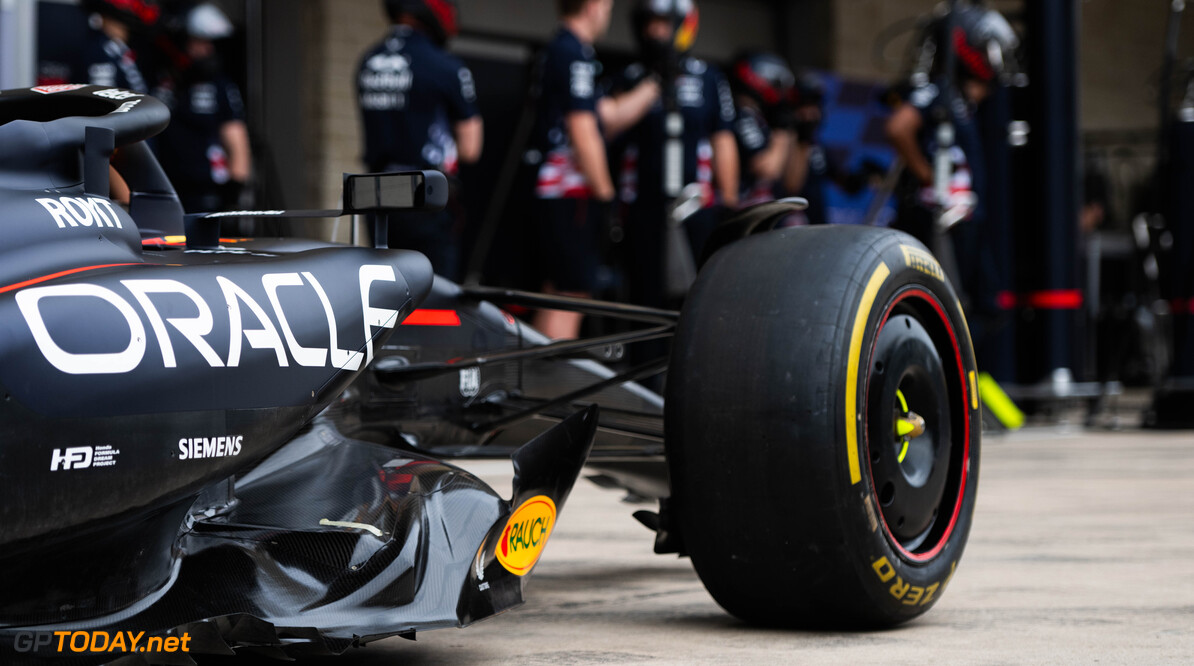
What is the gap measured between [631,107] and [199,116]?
1.94 meters

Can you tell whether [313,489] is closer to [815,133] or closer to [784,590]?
[784,590]

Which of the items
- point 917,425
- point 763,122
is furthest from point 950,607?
point 763,122

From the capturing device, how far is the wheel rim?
216 centimetres

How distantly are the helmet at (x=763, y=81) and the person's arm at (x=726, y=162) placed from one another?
205cm

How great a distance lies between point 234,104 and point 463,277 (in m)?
2.61

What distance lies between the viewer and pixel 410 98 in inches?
211

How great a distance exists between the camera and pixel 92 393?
58.7 inches

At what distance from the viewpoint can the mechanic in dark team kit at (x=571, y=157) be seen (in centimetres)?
571

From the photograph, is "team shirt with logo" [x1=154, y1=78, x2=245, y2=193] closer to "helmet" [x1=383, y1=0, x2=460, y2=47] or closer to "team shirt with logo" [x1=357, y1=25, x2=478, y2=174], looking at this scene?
"team shirt with logo" [x1=357, y1=25, x2=478, y2=174]

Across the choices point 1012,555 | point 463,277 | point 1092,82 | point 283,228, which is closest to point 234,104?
point 463,277

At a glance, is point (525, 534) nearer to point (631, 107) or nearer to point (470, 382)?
point (470, 382)

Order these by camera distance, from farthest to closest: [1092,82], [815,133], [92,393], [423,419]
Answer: [1092,82]
[815,133]
[423,419]
[92,393]

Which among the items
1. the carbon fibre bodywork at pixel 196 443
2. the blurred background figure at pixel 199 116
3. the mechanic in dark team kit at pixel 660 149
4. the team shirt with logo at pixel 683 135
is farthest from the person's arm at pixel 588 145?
the carbon fibre bodywork at pixel 196 443

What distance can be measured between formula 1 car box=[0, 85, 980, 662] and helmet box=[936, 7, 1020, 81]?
563 cm
